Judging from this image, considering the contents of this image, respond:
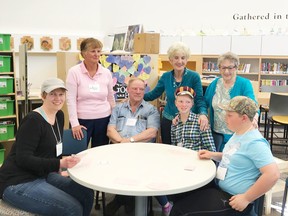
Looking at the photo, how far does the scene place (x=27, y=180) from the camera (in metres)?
1.98

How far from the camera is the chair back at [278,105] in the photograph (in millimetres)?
4625

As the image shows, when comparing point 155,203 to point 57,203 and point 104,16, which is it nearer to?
point 57,203

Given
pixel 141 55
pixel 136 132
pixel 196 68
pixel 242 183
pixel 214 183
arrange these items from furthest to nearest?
pixel 196 68
pixel 141 55
pixel 136 132
pixel 214 183
pixel 242 183

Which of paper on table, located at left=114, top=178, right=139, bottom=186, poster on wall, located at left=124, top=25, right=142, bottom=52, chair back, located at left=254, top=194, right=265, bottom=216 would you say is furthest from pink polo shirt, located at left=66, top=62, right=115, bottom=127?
poster on wall, located at left=124, top=25, right=142, bottom=52

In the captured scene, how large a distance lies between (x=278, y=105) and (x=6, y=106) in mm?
3788

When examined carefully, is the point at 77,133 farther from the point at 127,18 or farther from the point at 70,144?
the point at 127,18

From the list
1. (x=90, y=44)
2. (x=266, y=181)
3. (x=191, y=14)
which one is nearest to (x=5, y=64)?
(x=90, y=44)

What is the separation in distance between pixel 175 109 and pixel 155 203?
3.10ft

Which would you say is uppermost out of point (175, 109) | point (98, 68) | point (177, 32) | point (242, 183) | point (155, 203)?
point (177, 32)

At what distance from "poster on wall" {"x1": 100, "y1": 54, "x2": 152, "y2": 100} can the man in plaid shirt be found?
1.23 metres

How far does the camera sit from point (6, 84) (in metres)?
4.18

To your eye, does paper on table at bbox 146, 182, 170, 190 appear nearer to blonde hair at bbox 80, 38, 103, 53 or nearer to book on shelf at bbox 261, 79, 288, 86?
blonde hair at bbox 80, 38, 103, 53

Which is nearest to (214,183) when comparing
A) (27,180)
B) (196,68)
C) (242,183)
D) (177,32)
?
(242,183)

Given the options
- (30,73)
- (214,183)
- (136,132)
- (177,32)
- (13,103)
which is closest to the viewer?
(214,183)
